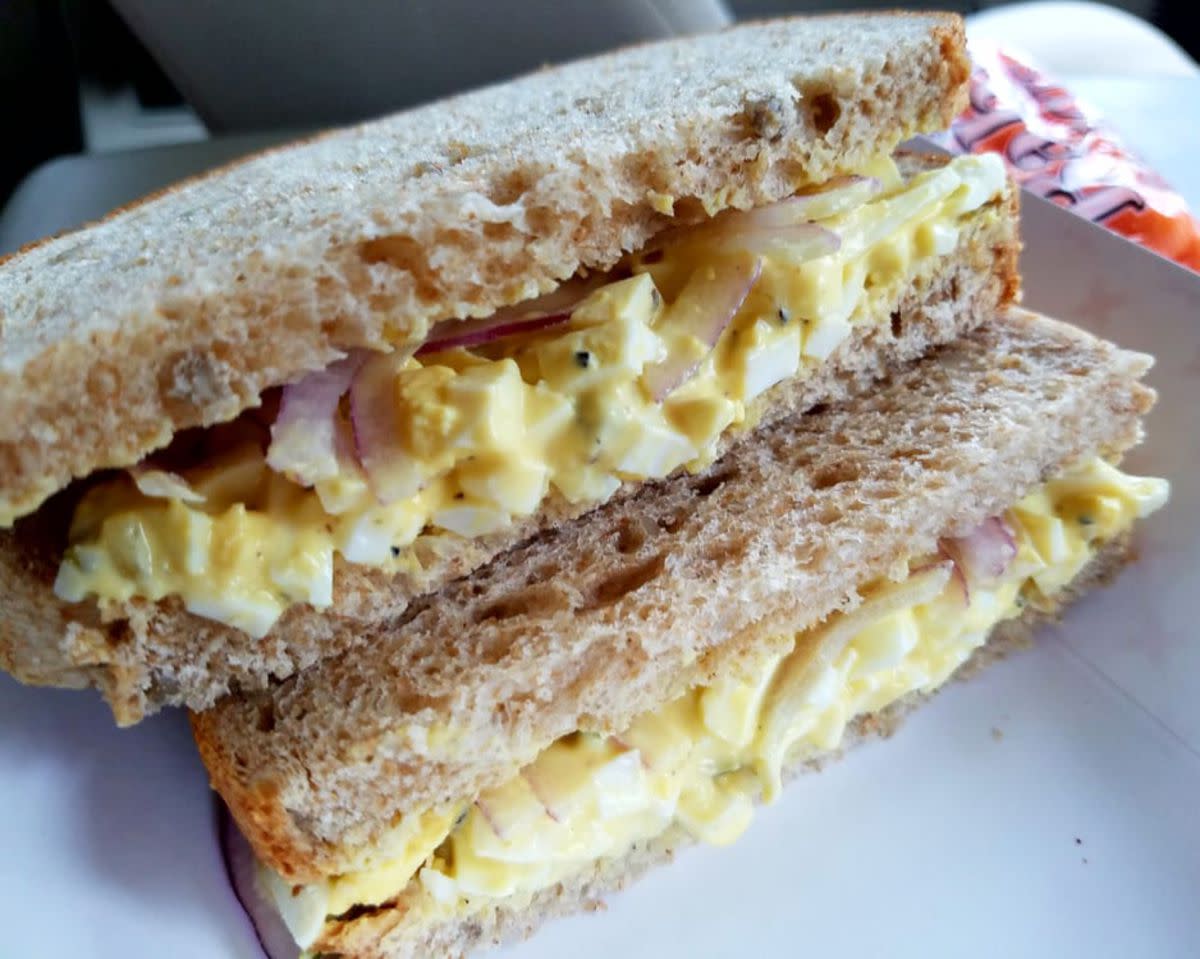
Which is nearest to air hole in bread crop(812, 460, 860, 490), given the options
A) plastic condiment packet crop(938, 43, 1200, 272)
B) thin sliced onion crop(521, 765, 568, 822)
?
thin sliced onion crop(521, 765, 568, 822)

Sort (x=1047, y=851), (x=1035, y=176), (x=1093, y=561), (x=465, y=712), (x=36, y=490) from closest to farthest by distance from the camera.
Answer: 1. (x=36, y=490)
2. (x=465, y=712)
3. (x=1047, y=851)
4. (x=1093, y=561)
5. (x=1035, y=176)

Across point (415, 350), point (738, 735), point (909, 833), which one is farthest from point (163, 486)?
point (909, 833)

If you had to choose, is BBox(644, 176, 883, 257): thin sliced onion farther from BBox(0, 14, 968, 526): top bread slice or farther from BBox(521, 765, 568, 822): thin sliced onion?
BBox(521, 765, 568, 822): thin sliced onion

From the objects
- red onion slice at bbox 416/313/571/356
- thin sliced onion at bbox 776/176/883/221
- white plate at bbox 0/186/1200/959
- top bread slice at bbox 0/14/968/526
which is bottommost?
white plate at bbox 0/186/1200/959

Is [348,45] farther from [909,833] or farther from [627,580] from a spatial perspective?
[909,833]

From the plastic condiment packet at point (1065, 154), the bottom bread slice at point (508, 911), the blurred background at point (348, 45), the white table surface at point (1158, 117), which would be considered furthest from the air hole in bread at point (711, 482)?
the blurred background at point (348, 45)

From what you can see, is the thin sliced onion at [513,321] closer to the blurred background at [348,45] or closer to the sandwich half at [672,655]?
the sandwich half at [672,655]

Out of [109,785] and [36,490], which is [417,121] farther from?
[109,785]

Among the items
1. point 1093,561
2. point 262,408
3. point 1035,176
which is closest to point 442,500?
point 262,408
